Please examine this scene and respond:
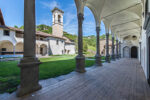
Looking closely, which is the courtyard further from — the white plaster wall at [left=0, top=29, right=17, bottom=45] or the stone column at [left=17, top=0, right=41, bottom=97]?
the white plaster wall at [left=0, top=29, right=17, bottom=45]

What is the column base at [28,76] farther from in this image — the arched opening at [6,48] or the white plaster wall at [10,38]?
the arched opening at [6,48]

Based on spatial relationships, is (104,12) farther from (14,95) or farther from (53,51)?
(53,51)

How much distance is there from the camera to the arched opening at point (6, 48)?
18002 millimetres

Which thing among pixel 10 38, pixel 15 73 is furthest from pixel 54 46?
pixel 15 73

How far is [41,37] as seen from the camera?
2370cm

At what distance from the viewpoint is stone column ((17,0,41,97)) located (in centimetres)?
247

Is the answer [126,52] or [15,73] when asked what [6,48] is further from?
[126,52]

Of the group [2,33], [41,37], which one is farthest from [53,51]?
[2,33]

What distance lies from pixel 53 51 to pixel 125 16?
2085cm

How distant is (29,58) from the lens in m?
2.58

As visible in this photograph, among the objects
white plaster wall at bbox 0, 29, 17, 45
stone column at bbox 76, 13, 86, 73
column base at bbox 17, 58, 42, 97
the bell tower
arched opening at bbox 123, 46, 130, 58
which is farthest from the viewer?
the bell tower

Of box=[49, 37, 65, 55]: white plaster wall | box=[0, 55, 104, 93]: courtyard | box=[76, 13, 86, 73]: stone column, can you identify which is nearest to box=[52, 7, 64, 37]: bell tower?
box=[49, 37, 65, 55]: white plaster wall

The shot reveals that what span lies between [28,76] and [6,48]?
22739 millimetres

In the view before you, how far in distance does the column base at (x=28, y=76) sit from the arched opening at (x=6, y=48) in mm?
21498
